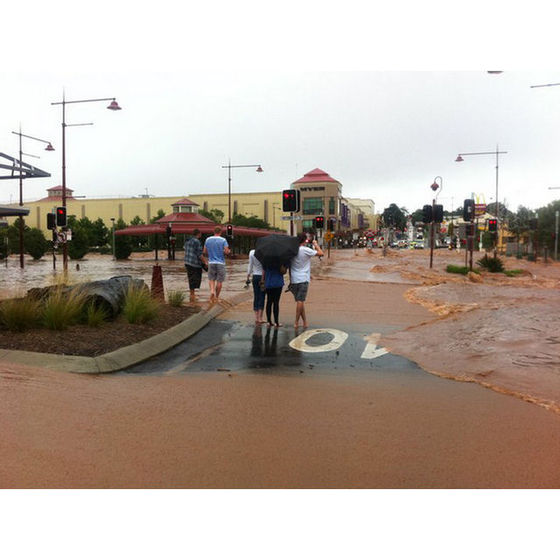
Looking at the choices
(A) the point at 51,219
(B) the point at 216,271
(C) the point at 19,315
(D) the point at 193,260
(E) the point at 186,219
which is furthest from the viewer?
(E) the point at 186,219

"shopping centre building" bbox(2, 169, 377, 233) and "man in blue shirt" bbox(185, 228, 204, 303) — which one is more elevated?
"shopping centre building" bbox(2, 169, 377, 233)

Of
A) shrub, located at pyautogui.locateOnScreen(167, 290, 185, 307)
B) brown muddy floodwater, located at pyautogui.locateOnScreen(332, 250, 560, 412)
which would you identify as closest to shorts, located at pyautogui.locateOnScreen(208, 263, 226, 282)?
shrub, located at pyautogui.locateOnScreen(167, 290, 185, 307)

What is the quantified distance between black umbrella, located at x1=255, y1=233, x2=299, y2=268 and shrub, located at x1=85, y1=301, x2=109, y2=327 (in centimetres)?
295

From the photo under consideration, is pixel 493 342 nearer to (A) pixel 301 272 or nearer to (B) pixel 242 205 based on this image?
(A) pixel 301 272

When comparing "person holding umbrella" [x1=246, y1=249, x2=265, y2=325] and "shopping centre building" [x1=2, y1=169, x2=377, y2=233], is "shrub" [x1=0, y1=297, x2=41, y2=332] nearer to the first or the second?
"person holding umbrella" [x1=246, y1=249, x2=265, y2=325]

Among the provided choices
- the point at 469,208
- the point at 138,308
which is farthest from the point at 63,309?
the point at 469,208

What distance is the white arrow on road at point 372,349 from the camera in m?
8.56

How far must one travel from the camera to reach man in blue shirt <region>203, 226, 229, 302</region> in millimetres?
13242

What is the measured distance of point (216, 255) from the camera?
1341cm

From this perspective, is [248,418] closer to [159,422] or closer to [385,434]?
[159,422]

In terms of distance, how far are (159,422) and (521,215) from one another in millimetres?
79985

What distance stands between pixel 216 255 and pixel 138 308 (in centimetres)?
400

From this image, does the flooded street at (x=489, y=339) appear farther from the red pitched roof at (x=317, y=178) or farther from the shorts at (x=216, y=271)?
the red pitched roof at (x=317, y=178)

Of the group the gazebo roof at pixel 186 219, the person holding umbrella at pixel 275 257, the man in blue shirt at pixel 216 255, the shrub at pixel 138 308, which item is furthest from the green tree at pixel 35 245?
the person holding umbrella at pixel 275 257
